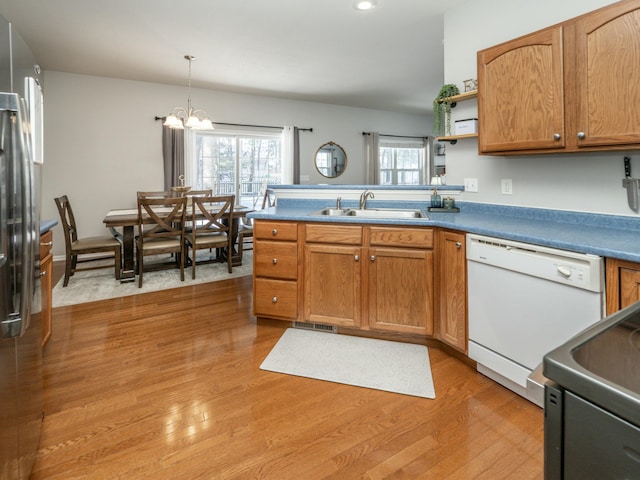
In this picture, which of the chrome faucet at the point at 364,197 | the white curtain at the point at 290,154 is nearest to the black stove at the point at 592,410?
the chrome faucet at the point at 364,197

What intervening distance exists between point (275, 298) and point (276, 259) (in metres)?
0.30

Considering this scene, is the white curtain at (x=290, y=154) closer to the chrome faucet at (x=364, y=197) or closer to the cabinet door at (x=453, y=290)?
the chrome faucet at (x=364, y=197)

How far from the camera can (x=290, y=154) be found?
649cm

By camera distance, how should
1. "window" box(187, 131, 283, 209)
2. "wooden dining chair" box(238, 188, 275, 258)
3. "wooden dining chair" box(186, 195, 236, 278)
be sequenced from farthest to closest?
"window" box(187, 131, 283, 209) < "wooden dining chair" box(238, 188, 275, 258) < "wooden dining chair" box(186, 195, 236, 278)

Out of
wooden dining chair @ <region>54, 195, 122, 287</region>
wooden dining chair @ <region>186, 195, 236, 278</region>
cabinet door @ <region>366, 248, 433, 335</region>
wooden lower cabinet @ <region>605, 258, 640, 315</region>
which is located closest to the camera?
wooden lower cabinet @ <region>605, 258, 640, 315</region>

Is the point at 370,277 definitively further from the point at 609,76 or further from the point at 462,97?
the point at 609,76

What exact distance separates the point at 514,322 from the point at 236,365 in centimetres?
160

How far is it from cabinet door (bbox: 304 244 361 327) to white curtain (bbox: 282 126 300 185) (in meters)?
4.08

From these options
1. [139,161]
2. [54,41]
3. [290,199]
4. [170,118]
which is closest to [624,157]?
[290,199]

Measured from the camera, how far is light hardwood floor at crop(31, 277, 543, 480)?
1.43 metres

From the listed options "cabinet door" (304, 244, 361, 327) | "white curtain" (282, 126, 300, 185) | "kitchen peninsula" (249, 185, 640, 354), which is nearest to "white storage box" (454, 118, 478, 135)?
"kitchen peninsula" (249, 185, 640, 354)

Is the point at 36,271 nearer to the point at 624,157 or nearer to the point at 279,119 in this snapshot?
the point at 624,157

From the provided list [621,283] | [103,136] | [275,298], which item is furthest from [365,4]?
[103,136]

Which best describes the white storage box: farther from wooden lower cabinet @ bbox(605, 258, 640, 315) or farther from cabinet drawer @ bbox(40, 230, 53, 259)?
cabinet drawer @ bbox(40, 230, 53, 259)
